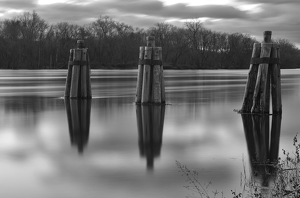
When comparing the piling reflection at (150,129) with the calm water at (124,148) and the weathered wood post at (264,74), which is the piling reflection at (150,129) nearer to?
the calm water at (124,148)

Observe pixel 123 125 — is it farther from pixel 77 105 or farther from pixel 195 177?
pixel 195 177

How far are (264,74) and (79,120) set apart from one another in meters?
6.59

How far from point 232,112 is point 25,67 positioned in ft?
298

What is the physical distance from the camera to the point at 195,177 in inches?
330

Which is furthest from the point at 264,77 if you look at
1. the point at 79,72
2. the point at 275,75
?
the point at 79,72

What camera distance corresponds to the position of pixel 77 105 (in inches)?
842

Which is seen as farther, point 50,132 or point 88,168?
point 50,132

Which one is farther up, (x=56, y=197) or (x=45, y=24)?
(x=45, y=24)

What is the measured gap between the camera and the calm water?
7.77 metres

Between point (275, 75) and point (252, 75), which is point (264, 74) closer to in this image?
point (275, 75)

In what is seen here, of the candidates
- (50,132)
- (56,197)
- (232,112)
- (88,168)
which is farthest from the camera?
(232,112)

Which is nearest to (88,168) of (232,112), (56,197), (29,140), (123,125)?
(56,197)

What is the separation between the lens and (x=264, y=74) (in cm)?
1587

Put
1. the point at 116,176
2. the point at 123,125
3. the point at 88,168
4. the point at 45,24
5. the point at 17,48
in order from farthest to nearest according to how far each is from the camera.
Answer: the point at 45,24 → the point at 17,48 → the point at 123,125 → the point at 88,168 → the point at 116,176
